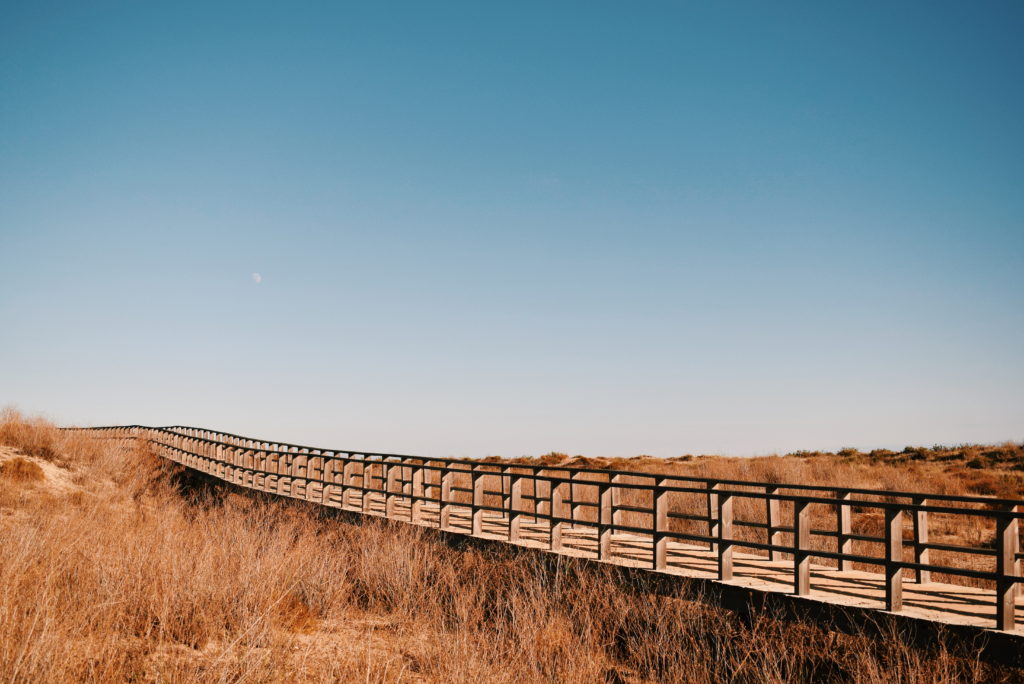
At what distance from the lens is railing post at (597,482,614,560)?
10805 mm

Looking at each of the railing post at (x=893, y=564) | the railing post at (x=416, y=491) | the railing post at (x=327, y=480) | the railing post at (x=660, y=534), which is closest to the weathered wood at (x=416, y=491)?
the railing post at (x=416, y=491)

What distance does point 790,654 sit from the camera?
8.42m

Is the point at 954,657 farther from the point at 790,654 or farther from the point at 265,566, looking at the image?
the point at 265,566

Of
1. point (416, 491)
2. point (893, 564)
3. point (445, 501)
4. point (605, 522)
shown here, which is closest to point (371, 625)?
point (605, 522)

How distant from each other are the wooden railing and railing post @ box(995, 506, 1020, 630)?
0.01 m

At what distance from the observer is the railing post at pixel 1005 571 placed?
6.79 metres

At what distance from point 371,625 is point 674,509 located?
1272cm

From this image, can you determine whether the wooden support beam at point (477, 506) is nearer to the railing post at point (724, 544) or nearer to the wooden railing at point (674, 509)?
the wooden railing at point (674, 509)

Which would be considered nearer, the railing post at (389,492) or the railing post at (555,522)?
the railing post at (555,522)

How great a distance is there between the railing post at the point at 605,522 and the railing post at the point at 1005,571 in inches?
196

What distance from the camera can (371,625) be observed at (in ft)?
33.1

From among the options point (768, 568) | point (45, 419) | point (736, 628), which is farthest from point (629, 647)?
point (45, 419)

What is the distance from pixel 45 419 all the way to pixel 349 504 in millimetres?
19123

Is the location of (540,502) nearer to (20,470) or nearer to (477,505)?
(477,505)
